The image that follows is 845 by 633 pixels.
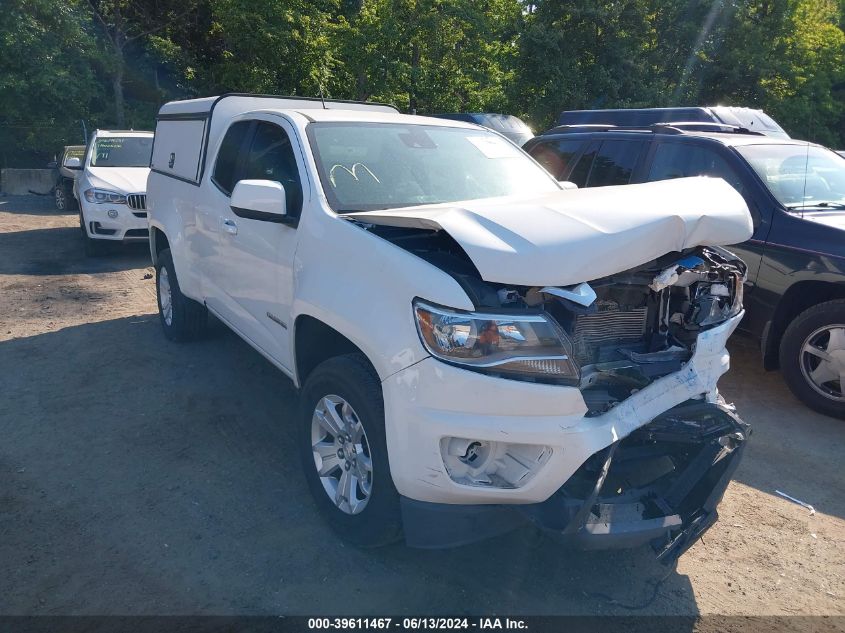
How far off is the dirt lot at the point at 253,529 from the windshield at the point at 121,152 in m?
6.17

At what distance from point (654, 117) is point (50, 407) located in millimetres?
7924

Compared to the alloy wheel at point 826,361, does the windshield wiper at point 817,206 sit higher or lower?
higher

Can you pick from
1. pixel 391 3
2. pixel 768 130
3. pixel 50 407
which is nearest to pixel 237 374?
pixel 50 407

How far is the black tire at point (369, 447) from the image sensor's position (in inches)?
117

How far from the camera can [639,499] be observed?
115 inches

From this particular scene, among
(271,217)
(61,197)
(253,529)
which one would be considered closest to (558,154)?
(271,217)

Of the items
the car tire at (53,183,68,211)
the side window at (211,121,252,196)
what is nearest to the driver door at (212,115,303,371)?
the side window at (211,121,252,196)

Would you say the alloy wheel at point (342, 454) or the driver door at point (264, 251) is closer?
the alloy wheel at point (342, 454)

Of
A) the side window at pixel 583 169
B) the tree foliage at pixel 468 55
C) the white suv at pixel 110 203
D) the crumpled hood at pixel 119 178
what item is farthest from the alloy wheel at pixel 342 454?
the tree foliage at pixel 468 55

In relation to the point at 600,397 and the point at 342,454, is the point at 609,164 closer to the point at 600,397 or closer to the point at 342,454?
the point at 600,397

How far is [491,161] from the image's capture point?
446cm

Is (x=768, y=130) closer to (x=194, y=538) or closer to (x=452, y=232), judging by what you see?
(x=452, y=232)

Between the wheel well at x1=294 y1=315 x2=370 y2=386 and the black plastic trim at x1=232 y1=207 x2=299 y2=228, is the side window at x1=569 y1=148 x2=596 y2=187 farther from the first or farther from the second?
the wheel well at x1=294 y1=315 x2=370 y2=386

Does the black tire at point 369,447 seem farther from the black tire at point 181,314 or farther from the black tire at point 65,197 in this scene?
the black tire at point 65,197
